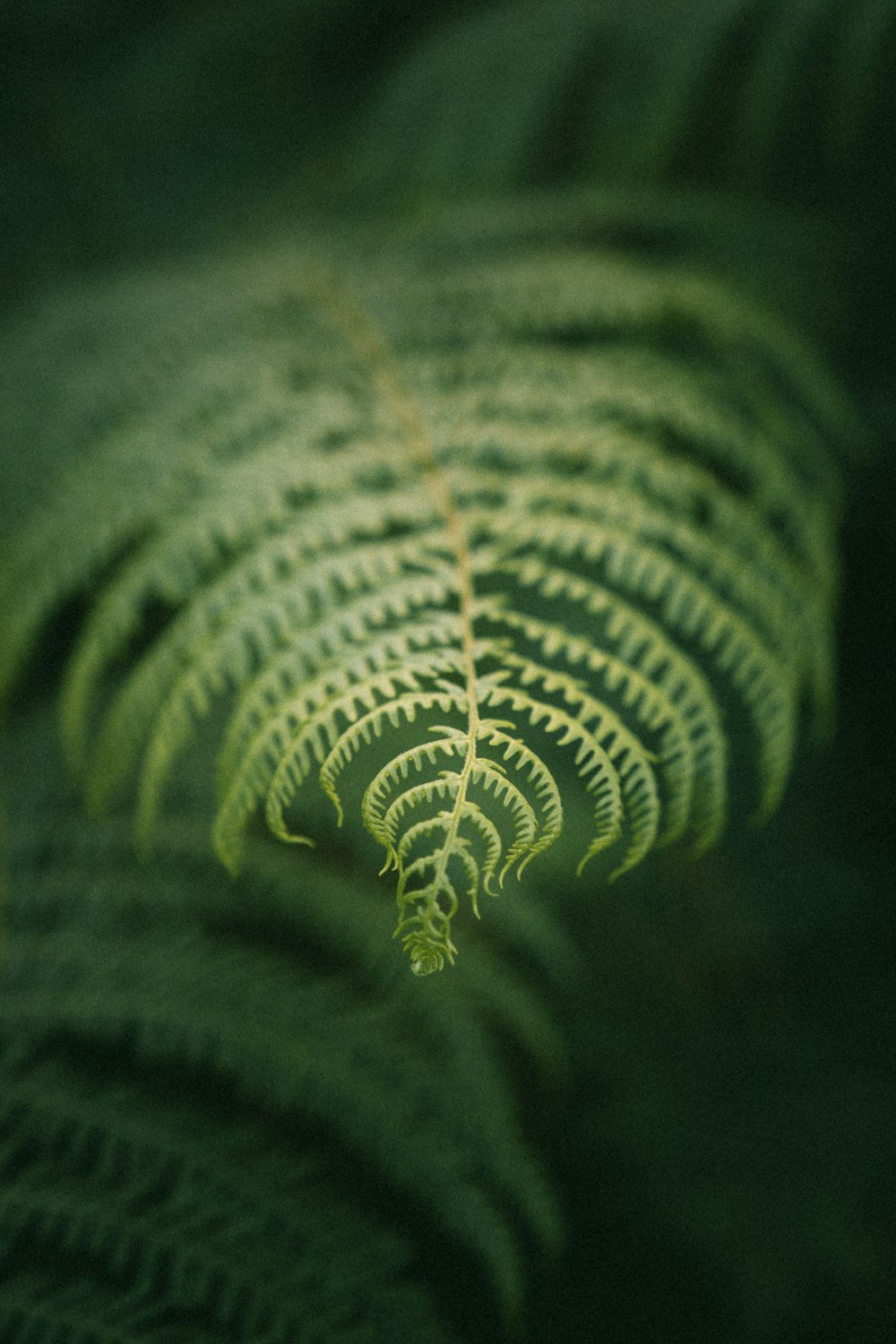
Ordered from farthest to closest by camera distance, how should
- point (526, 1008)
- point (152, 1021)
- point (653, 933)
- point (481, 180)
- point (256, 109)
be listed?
point (256, 109), point (653, 933), point (481, 180), point (526, 1008), point (152, 1021)

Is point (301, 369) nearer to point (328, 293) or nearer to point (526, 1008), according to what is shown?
point (328, 293)

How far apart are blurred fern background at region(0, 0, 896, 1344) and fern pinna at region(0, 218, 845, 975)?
16 centimetres

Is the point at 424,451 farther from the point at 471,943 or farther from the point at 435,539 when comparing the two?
the point at 471,943

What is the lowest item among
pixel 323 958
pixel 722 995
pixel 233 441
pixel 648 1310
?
pixel 648 1310

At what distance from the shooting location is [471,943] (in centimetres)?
112

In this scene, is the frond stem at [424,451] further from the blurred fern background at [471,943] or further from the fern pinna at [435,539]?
the blurred fern background at [471,943]

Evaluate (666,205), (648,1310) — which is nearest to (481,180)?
(666,205)

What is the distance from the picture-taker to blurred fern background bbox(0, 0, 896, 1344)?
81 cm

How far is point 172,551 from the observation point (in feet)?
2.41

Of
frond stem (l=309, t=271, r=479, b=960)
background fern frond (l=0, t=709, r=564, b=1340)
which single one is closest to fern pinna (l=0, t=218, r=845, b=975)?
frond stem (l=309, t=271, r=479, b=960)

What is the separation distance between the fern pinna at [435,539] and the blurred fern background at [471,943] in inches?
6.4

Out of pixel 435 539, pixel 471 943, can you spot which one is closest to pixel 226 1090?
pixel 471 943

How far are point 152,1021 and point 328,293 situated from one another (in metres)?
0.78

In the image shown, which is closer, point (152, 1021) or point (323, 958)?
point (152, 1021)
